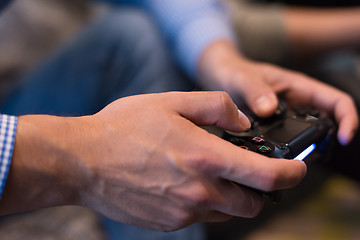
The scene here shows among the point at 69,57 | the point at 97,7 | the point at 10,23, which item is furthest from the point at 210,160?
the point at 97,7

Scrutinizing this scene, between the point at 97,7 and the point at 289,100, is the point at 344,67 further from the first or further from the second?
the point at 97,7

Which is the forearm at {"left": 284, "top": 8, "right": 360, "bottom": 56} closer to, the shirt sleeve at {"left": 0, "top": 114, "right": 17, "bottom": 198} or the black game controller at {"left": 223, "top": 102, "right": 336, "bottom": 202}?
the black game controller at {"left": 223, "top": 102, "right": 336, "bottom": 202}

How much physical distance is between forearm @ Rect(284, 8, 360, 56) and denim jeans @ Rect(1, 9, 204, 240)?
333 millimetres

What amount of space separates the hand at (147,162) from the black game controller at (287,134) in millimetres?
26

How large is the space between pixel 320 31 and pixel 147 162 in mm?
646

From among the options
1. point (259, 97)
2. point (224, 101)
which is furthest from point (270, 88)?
point (224, 101)

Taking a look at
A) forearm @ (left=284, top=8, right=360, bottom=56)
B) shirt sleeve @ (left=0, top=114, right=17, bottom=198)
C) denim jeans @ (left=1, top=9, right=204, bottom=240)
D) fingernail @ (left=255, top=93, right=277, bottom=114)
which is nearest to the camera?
shirt sleeve @ (left=0, top=114, right=17, bottom=198)

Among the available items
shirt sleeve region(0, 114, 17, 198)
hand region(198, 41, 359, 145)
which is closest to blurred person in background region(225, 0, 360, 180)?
hand region(198, 41, 359, 145)

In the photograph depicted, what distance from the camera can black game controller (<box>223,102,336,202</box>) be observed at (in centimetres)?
30

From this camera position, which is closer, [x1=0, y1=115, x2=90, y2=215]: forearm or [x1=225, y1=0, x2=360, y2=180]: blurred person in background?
[x1=0, y1=115, x2=90, y2=215]: forearm

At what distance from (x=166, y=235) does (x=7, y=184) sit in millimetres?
275

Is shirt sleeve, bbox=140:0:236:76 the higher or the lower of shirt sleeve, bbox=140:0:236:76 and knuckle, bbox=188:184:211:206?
the higher

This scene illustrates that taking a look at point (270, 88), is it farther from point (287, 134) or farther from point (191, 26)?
point (191, 26)

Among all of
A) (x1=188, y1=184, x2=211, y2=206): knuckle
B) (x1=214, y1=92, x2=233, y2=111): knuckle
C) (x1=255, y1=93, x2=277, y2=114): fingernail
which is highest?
(x1=214, y1=92, x2=233, y2=111): knuckle
